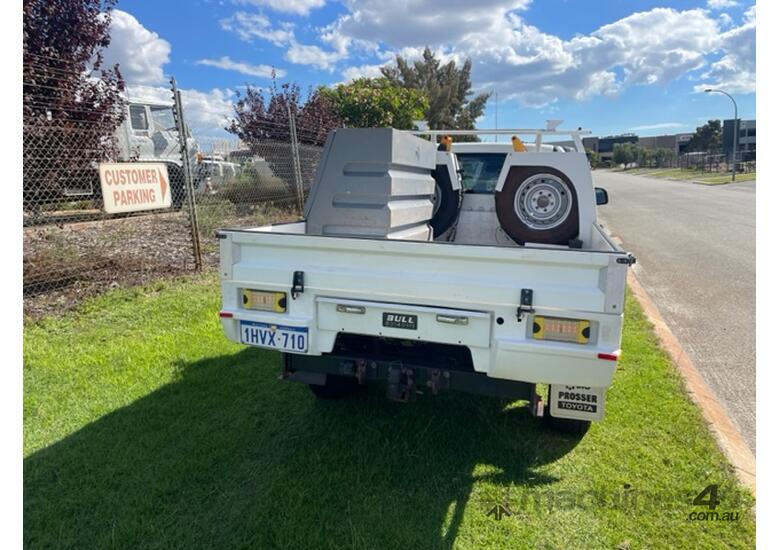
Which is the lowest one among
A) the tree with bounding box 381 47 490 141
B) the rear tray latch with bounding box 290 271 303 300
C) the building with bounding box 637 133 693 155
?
the rear tray latch with bounding box 290 271 303 300

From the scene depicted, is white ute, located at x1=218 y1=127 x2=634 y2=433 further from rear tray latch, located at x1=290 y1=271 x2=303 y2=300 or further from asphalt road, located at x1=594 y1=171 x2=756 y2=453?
asphalt road, located at x1=594 y1=171 x2=756 y2=453

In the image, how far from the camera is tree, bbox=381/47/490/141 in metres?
30.3

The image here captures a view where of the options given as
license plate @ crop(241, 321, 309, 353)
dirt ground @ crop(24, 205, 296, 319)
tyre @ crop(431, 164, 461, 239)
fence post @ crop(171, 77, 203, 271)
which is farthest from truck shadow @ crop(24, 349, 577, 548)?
fence post @ crop(171, 77, 203, 271)

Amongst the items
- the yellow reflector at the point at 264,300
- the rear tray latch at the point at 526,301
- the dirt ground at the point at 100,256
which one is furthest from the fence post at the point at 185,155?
the rear tray latch at the point at 526,301

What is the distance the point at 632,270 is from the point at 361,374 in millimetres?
7409

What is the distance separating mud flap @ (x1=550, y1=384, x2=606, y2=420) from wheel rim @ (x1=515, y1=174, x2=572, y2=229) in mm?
1537

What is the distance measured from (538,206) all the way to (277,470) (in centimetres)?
270

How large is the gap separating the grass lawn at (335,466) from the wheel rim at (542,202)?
4.85ft

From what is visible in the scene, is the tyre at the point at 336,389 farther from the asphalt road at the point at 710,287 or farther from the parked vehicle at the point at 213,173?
the parked vehicle at the point at 213,173

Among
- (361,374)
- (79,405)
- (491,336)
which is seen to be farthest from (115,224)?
(491,336)

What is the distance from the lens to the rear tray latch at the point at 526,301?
2.60 metres

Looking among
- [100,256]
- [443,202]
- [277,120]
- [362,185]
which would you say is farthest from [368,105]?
[362,185]

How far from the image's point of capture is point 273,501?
2.90 meters

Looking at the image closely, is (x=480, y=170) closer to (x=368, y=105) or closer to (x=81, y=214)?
(x=81, y=214)
